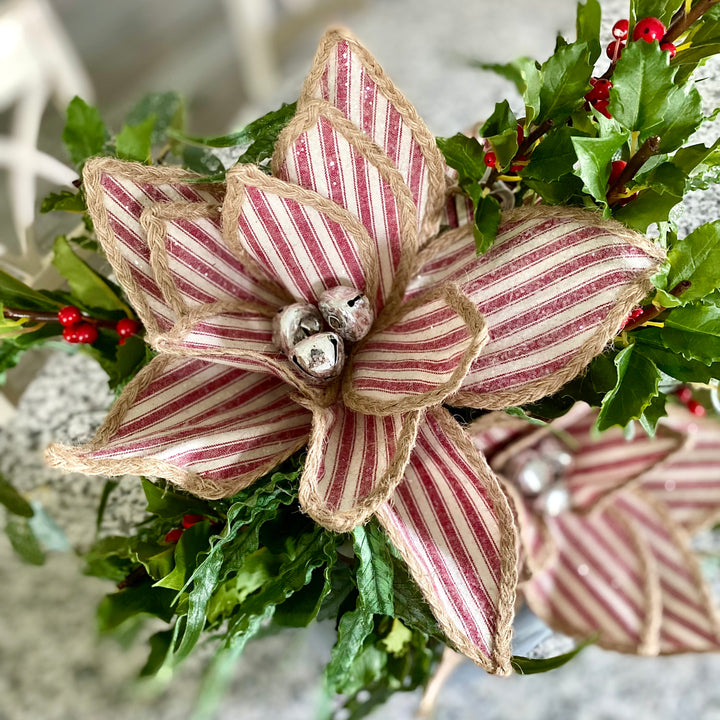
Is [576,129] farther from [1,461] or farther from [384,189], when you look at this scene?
[1,461]

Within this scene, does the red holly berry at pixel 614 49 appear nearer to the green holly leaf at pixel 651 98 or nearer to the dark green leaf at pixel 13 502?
the green holly leaf at pixel 651 98

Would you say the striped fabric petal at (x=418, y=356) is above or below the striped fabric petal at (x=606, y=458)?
above

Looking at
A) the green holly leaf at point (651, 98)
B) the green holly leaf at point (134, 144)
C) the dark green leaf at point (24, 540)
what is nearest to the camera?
the green holly leaf at point (651, 98)

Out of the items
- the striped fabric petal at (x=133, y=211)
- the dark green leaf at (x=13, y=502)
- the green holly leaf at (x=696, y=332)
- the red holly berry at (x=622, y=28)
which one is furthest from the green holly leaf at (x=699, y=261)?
the dark green leaf at (x=13, y=502)

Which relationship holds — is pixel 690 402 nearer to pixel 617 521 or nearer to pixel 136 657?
pixel 617 521

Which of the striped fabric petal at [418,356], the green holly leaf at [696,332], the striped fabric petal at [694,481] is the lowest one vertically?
the striped fabric petal at [694,481]

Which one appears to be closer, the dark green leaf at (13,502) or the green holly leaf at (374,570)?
the green holly leaf at (374,570)

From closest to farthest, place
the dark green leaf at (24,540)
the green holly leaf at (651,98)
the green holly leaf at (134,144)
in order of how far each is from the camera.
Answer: the green holly leaf at (651,98), the green holly leaf at (134,144), the dark green leaf at (24,540)

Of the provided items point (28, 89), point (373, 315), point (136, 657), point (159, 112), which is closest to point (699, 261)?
point (373, 315)
